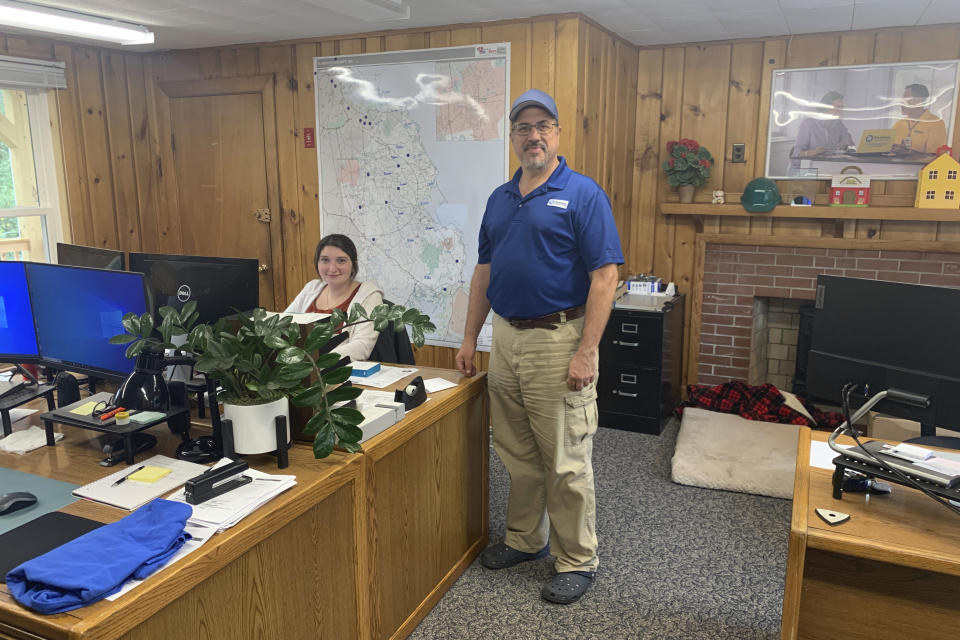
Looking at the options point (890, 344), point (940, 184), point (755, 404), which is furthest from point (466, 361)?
point (940, 184)

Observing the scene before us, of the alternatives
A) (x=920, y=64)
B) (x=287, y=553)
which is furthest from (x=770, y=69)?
(x=287, y=553)

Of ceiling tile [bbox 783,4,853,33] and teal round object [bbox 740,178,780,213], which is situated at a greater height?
ceiling tile [bbox 783,4,853,33]

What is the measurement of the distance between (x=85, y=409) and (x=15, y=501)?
1.56 feet

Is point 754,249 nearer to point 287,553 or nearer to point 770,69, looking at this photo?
point 770,69

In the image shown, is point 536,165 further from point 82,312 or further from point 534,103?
point 82,312

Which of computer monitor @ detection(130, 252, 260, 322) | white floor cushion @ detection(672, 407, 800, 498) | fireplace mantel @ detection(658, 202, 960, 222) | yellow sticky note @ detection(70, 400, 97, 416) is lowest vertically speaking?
white floor cushion @ detection(672, 407, 800, 498)

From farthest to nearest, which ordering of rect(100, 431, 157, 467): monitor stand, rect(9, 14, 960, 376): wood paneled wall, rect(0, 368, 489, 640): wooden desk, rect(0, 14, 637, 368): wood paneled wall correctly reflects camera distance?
rect(9, 14, 960, 376): wood paneled wall < rect(0, 14, 637, 368): wood paneled wall < rect(100, 431, 157, 467): monitor stand < rect(0, 368, 489, 640): wooden desk

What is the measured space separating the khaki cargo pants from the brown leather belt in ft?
0.06

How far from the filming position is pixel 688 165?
4336 millimetres

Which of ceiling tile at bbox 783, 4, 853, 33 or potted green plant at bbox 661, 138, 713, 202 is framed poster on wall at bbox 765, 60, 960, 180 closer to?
ceiling tile at bbox 783, 4, 853, 33

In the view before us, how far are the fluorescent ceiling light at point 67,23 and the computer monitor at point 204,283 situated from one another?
1704 mm

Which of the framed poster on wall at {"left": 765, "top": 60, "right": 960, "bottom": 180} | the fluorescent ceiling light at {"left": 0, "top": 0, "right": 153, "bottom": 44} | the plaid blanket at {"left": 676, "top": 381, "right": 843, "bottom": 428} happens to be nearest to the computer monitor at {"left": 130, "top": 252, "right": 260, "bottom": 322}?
the fluorescent ceiling light at {"left": 0, "top": 0, "right": 153, "bottom": 44}

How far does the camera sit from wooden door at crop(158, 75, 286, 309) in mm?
4648

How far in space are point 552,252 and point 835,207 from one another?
2504mm
